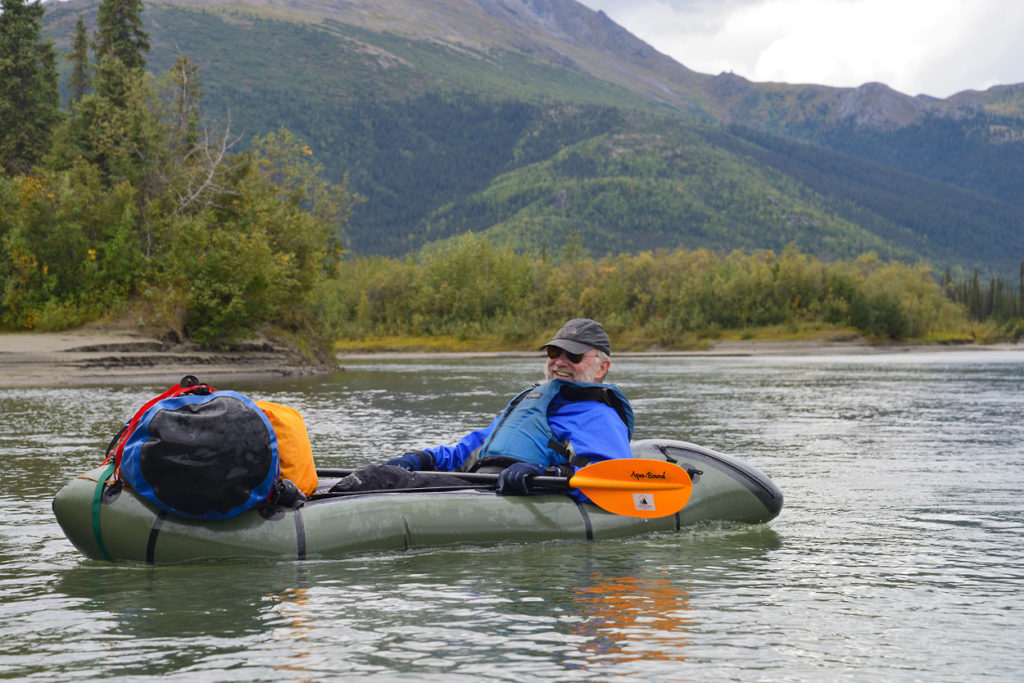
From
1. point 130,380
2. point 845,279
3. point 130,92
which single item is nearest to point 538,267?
point 845,279

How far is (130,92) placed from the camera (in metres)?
46.3

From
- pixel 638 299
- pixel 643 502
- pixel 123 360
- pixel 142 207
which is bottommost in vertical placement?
pixel 643 502

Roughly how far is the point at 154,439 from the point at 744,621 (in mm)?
4475

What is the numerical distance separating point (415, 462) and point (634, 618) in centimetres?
336

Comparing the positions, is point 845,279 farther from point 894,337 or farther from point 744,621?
point 744,621

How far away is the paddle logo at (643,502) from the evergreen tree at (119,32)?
52193mm

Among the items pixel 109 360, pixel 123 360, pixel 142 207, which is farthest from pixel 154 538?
pixel 142 207

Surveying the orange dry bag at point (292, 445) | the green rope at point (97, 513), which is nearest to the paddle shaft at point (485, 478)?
the orange dry bag at point (292, 445)

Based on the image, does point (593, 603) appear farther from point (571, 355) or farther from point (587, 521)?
point (571, 355)

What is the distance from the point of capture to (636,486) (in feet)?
31.0

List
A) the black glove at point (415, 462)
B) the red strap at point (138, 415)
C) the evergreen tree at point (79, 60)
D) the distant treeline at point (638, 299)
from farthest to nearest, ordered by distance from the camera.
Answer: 1. the distant treeline at point (638, 299)
2. the evergreen tree at point (79, 60)
3. the black glove at point (415, 462)
4. the red strap at point (138, 415)

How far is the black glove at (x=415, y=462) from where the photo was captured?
32.6 ft

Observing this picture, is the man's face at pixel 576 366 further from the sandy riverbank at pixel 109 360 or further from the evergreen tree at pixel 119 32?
the evergreen tree at pixel 119 32

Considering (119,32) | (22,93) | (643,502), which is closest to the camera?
(643,502)
